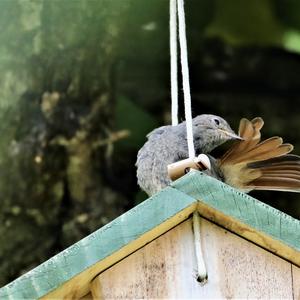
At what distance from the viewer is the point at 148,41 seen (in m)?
3.41

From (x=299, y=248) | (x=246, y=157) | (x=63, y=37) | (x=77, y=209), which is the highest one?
(x=63, y=37)

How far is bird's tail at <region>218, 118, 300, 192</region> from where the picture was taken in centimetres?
251

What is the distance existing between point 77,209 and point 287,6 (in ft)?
2.94

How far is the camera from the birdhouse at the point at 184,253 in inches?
66.3

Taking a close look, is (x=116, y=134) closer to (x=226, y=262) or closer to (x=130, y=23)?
(x=130, y=23)

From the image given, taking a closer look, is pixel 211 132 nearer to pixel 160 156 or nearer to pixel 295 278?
pixel 160 156

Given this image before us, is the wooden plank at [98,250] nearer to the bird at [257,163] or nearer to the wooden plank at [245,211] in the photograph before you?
the wooden plank at [245,211]

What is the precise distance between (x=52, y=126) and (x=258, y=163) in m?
0.83

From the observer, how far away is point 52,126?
10.7 feet

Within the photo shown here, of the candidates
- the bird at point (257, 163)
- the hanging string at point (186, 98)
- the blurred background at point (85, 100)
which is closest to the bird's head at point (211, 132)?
the bird at point (257, 163)

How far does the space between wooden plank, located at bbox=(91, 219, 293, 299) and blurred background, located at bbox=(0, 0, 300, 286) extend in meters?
1.44

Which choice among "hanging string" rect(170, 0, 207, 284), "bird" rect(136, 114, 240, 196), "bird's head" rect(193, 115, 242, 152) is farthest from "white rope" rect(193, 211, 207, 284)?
"bird's head" rect(193, 115, 242, 152)

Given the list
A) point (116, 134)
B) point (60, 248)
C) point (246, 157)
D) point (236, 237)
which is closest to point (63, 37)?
point (116, 134)

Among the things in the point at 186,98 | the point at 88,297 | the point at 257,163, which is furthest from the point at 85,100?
the point at 88,297
